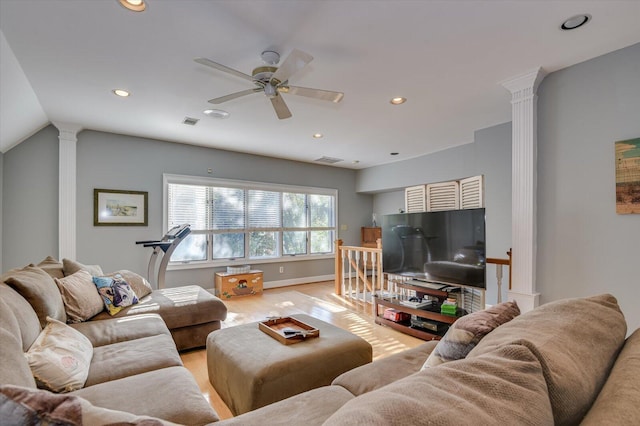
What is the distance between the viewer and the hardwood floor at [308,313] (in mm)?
2689

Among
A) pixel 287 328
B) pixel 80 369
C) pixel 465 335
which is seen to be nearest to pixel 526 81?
pixel 465 335

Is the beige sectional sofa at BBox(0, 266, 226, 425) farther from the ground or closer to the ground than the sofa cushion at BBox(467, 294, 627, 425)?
closer to the ground

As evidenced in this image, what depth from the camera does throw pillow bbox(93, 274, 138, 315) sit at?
2.72m

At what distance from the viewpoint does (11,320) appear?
135cm

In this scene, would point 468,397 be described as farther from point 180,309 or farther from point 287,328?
point 180,309

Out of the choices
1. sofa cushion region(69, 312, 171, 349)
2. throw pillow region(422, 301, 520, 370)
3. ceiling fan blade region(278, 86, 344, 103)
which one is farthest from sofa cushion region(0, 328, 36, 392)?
ceiling fan blade region(278, 86, 344, 103)

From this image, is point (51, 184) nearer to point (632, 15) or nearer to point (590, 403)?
point (590, 403)

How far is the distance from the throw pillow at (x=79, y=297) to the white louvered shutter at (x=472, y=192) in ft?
15.4

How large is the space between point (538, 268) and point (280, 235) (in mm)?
4417

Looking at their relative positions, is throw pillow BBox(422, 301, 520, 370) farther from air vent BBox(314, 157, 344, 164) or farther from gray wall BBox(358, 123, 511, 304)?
air vent BBox(314, 157, 344, 164)

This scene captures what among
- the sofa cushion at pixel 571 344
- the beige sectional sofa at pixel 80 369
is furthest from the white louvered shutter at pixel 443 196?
the beige sectional sofa at pixel 80 369

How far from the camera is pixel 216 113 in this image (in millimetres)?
3504

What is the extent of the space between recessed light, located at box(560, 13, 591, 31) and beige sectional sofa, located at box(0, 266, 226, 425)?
2.95 meters

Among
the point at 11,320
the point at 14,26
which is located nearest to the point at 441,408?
the point at 11,320
